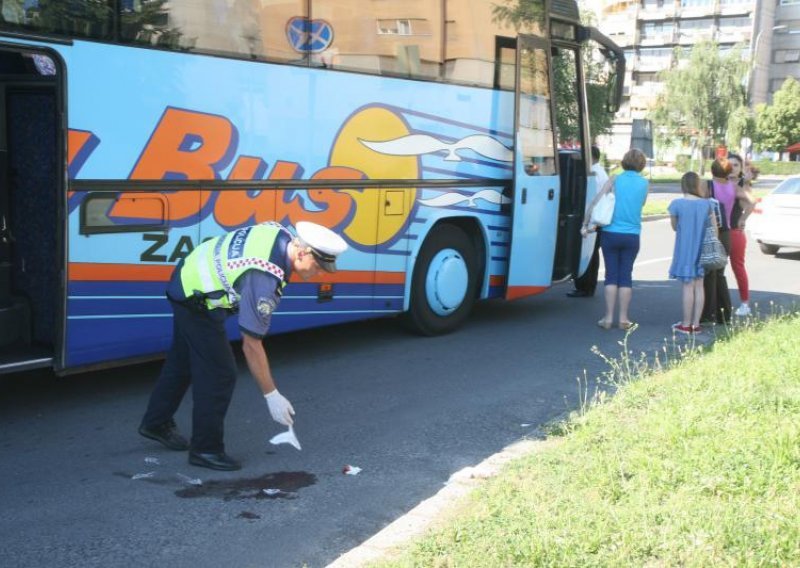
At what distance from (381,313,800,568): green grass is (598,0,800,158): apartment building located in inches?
3572

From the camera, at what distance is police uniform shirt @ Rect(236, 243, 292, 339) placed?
444 cm

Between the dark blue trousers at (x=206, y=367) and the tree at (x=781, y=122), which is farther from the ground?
the tree at (x=781, y=122)

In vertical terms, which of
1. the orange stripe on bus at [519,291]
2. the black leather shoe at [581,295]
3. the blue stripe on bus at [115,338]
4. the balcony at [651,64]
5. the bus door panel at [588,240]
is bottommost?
the black leather shoe at [581,295]

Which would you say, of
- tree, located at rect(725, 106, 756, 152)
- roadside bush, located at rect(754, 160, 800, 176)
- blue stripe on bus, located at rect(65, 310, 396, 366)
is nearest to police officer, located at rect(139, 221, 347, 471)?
blue stripe on bus, located at rect(65, 310, 396, 366)

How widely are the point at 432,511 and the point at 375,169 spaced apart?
398cm

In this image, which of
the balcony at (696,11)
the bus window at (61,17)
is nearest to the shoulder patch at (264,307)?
the bus window at (61,17)

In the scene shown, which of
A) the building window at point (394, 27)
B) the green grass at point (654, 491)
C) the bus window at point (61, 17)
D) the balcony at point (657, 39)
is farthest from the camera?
the balcony at point (657, 39)

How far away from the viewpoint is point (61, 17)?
5.52 meters

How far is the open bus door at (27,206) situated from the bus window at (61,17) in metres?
0.59

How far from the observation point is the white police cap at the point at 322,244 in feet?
14.5

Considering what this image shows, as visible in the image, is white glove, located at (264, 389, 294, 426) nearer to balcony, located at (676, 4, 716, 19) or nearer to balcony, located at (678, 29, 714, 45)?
balcony, located at (678, 29, 714, 45)

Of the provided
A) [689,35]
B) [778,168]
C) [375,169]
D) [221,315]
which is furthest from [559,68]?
[689,35]

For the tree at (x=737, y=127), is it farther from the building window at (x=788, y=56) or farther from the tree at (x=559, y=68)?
the tree at (x=559, y=68)

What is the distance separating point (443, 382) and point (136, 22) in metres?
3.51
